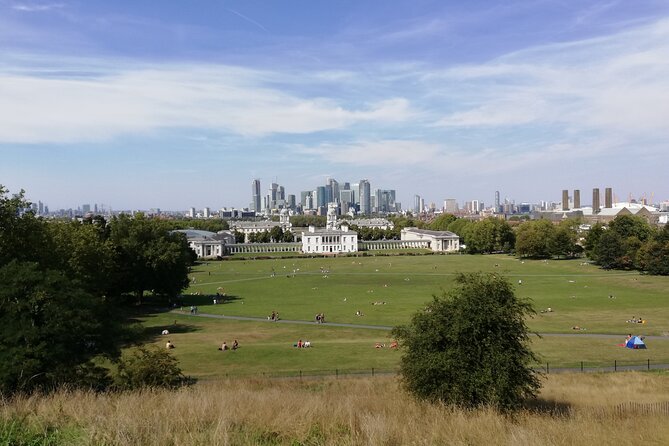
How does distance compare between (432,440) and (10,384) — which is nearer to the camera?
(432,440)

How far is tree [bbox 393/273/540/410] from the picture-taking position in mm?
16094

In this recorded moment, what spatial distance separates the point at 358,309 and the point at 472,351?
3319cm

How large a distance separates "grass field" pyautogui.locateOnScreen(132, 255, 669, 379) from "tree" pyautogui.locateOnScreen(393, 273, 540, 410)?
5707mm

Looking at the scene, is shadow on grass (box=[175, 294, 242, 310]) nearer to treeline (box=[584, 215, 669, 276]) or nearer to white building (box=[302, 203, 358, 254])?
treeline (box=[584, 215, 669, 276])

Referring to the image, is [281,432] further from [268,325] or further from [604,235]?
[604,235]

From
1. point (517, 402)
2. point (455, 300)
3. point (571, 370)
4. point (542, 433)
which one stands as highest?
point (455, 300)

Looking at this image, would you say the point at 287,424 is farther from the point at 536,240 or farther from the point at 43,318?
the point at 536,240

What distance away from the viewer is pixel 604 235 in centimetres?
8294

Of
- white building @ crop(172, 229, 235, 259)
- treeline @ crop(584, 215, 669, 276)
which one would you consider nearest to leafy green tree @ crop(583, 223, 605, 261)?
treeline @ crop(584, 215, 669, 276)

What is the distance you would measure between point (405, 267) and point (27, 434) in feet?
289

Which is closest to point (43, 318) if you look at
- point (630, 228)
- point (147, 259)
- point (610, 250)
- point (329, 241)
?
point (147, 259)

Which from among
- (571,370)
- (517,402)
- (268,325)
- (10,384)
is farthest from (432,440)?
(268,325)

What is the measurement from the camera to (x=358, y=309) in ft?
163

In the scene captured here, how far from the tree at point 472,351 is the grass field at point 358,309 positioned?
5.71m
